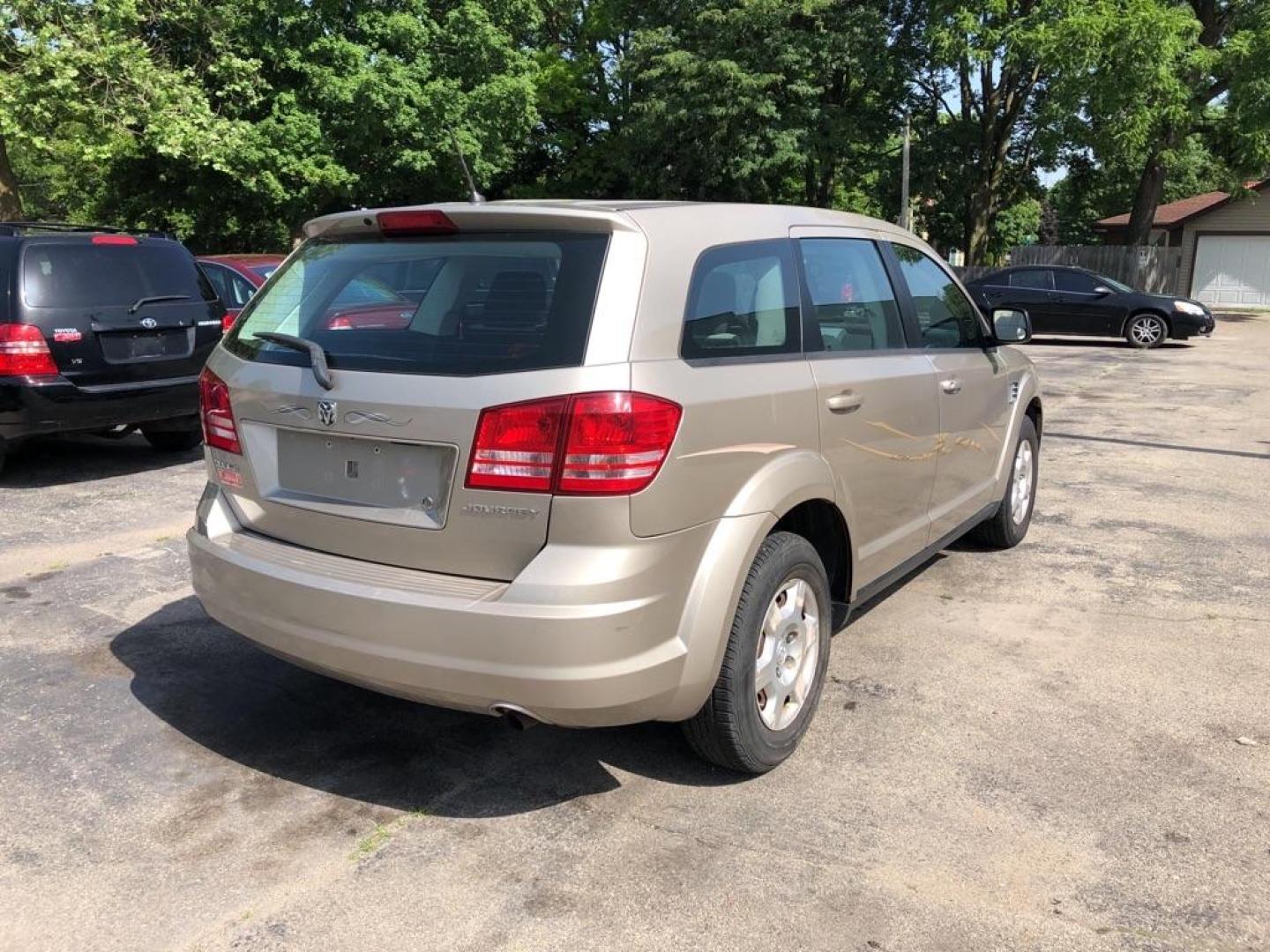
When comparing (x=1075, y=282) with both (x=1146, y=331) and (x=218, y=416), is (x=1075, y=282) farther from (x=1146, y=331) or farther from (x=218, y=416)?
(x=218, y=416)

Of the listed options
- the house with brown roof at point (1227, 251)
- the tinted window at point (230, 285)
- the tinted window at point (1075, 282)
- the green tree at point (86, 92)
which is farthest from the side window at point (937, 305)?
the house with brown roof at point (1227, 251)

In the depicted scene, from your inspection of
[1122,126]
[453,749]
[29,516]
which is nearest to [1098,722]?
[453,749]

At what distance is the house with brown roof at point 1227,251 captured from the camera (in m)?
32.3

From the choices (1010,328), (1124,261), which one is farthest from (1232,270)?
(1010,328)

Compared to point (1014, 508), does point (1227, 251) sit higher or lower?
higher

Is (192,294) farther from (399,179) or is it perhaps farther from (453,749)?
(399,179)

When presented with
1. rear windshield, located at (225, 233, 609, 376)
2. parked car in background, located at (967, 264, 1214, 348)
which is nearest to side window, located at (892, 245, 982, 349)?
rear windshield, located at (225, 233, 609, 376)

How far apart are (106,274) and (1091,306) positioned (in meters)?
16.9

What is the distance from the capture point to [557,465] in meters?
2.61

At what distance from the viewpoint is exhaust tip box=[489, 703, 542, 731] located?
106 inches

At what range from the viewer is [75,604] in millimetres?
4711

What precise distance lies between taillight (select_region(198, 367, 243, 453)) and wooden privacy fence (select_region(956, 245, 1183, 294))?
1073 inches

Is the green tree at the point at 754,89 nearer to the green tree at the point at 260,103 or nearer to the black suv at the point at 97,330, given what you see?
the green tree at the point at 260,103

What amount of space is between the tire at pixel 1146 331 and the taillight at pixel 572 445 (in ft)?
60.2
